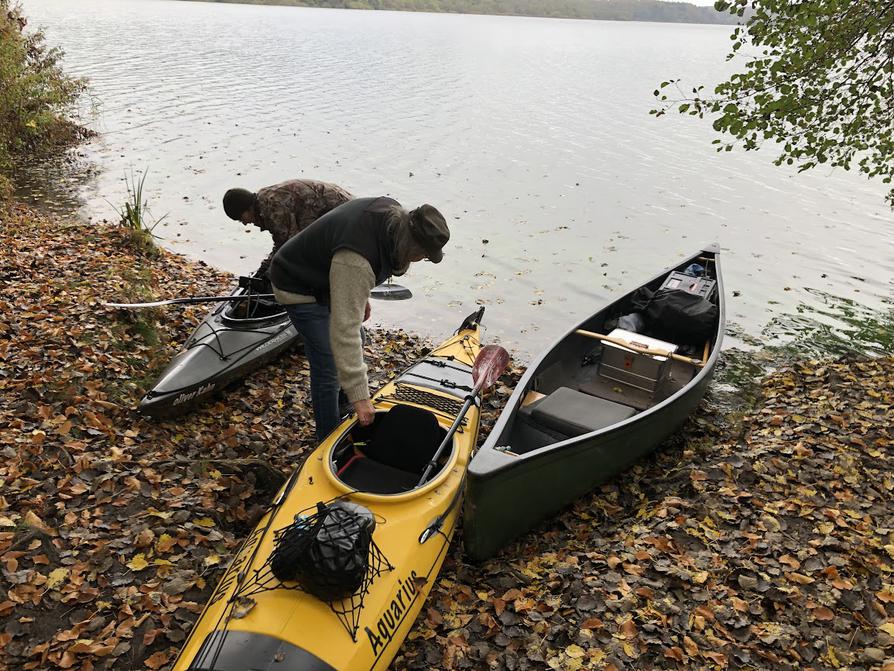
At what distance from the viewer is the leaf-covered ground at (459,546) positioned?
4.22 m

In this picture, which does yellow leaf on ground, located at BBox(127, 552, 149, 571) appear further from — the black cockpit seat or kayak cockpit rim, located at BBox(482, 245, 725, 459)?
kayak cockpit rim, located at BBox(482, 245, 725, 459)

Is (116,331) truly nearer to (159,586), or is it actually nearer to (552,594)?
(159,586)

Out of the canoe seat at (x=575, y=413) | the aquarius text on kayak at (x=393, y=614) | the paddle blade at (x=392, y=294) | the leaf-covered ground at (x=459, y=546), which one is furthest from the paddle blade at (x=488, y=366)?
the aquarius text on kayak at (x=393, y=614)

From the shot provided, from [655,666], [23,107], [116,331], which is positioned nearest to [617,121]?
[23,107]

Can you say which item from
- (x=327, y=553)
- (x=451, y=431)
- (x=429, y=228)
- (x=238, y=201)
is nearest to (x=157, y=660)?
(x=327, y=553)

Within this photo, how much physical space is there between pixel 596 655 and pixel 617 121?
25.4 m

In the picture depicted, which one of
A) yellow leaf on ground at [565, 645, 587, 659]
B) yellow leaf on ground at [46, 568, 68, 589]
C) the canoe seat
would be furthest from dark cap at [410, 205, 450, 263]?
yellow leaf on ground at [46, 568, 68, 589]

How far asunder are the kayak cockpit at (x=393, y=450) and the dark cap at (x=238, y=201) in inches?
133

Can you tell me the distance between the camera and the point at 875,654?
4113mm

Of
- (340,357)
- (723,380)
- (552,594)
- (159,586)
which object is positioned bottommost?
(723,380)

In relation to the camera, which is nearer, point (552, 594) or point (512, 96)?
point (552, 594)

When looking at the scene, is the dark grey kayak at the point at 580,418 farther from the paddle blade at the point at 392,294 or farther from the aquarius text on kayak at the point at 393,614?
the paddle blade at the point at 392,294

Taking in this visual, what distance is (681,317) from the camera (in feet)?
27.5

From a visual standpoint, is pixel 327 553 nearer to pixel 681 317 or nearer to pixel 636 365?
pixel 636 365
